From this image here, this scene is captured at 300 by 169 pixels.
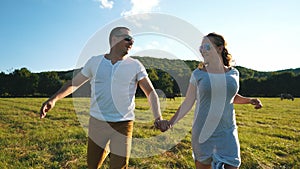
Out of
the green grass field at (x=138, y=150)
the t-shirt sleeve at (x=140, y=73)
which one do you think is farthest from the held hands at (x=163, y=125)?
the green grass field at (x=138, y=150)

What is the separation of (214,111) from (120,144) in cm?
122

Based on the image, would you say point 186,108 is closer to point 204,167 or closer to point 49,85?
point 204,167

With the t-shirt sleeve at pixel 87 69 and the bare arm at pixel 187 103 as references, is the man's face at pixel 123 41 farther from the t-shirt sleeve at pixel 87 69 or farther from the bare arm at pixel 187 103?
the bare arm at pixel 187 103

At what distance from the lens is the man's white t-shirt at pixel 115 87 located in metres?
3.70

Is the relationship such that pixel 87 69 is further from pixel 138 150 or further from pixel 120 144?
pixel 138 150

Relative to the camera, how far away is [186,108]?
12.4 ft

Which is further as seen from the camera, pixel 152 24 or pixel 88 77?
pixel 152 24

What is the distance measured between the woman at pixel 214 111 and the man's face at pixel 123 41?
36.6 inches

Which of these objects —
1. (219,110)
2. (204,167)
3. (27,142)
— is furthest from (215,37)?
(27,142)

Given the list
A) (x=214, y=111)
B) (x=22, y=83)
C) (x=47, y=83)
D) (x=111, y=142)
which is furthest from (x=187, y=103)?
(x=22, y=83)

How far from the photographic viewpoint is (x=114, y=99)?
3.71m

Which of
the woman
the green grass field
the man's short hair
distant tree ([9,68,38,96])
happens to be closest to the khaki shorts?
the woman

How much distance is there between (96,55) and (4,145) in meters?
5.63

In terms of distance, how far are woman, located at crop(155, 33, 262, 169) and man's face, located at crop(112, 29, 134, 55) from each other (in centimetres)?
93
